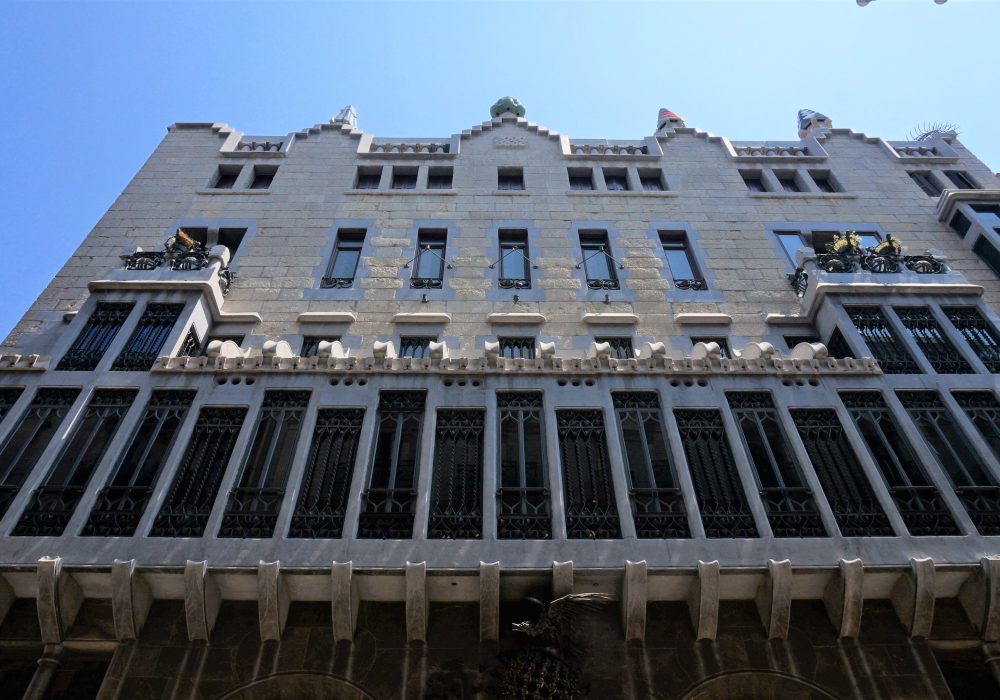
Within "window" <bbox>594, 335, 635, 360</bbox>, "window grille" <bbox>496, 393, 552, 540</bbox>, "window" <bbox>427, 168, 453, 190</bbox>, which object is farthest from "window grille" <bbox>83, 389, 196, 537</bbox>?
"window" <bbox>427, 168, 453, 190</bbox>

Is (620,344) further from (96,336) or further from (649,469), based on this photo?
(96,336)

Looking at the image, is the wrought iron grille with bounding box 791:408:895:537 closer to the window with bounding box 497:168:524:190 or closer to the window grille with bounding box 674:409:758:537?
the window grille with bounding box 674:409:758:537

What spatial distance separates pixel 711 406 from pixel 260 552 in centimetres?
783

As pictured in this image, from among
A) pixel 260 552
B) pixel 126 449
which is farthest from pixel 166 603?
pixel 126 449

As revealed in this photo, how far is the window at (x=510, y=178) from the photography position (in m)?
20.2

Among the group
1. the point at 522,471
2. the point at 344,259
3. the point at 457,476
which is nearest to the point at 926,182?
the point at 522,471

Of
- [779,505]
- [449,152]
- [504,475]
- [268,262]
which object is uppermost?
[449,152]

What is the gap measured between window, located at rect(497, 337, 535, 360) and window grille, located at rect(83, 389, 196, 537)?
21.2 feet

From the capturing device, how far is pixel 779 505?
34.6ft

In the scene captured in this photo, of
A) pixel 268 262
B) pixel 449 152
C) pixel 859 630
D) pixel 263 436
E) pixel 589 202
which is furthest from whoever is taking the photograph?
pixel 449 152

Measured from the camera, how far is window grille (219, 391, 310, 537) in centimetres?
1018

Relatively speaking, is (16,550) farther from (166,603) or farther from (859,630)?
(859,630)

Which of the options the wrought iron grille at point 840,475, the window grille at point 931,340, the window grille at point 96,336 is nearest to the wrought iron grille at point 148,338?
the window grille at point 96,336

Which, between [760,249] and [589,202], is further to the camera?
[589,202]
